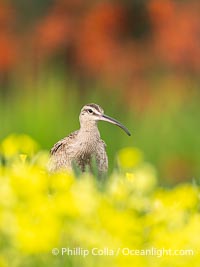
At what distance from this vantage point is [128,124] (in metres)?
9.74

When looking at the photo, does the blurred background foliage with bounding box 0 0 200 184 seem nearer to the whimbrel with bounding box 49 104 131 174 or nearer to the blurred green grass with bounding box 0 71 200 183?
the blurred green grass with bounding box 0 71 200 183

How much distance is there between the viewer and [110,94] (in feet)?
33.0

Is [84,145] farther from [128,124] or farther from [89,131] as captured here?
[128,124]

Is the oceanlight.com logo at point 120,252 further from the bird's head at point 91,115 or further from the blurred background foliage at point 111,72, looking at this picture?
the blurred background foliage at point 111,72

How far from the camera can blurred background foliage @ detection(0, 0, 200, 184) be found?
30.6ft

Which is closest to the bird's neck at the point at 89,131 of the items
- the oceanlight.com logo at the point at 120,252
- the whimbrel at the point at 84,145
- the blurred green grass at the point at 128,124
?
the whimbrel at the point at 84,145

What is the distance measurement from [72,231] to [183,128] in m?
6.39

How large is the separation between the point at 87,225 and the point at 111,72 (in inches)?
318

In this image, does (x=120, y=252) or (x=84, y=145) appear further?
(x=84, y=145)

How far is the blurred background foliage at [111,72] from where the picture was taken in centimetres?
934

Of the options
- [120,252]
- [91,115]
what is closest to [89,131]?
[91,115]

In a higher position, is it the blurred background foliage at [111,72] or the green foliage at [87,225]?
the blurred background foliage at [111,72]

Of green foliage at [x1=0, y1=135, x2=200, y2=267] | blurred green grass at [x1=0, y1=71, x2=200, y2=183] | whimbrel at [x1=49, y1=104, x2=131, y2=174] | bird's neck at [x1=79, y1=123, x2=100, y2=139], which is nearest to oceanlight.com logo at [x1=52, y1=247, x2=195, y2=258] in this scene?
green foliage at [x1=0, y1=135, x2=200, y2=267]

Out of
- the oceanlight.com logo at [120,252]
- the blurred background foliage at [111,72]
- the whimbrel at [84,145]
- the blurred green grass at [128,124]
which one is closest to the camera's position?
the oceanlight.com logo at [120,252]
